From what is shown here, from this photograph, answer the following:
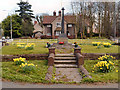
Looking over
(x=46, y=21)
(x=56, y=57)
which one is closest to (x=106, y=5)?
(x=46, y=21)

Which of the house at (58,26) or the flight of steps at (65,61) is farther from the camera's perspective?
the house at (58,26)

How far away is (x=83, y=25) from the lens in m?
46.8

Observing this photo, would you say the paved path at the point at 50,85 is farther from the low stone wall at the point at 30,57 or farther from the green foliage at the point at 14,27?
the green foliage at the point at 14,27

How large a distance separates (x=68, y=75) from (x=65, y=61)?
2.64 meters

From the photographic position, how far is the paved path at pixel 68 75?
852cm

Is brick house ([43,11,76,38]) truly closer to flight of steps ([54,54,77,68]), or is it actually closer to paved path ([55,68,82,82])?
flight of steps ([54,54,77,68])

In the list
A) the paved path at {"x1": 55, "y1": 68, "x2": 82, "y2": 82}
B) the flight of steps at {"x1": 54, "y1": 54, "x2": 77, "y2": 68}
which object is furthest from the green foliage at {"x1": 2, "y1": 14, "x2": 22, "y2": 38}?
the paved path at {"x1": 55, "y1": 68, "x2": 82, "y2": 82}

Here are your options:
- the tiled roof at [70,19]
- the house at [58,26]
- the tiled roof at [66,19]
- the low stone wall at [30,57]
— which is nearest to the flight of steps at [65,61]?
the low stone wall at [30,57]

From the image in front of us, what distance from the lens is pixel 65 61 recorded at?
11906 mm

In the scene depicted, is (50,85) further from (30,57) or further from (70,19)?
(70,19)

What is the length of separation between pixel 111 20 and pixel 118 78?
→ 36.4 m

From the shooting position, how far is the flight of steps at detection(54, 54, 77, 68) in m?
11.3

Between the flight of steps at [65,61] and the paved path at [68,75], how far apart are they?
1.96 ft

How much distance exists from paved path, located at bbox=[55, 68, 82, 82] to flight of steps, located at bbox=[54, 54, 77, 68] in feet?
1.96
